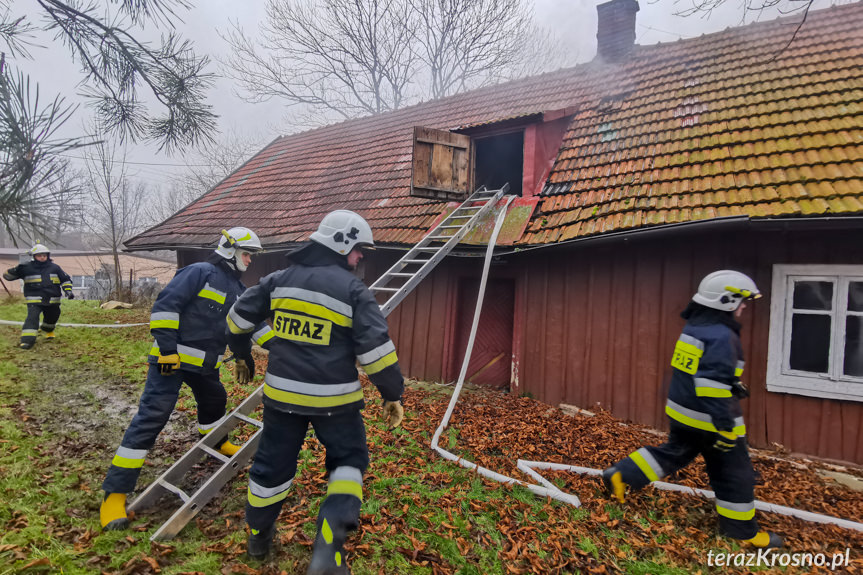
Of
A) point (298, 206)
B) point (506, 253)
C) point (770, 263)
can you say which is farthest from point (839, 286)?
point (298, 206)

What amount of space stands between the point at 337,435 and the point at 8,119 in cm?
251

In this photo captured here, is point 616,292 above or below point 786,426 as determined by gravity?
above

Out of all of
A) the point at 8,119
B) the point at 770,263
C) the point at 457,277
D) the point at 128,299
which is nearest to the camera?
the point at 8,119

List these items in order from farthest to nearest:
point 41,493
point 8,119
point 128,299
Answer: point 128,299 < point 41,493 < point 8,119

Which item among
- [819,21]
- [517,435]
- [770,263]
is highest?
[819,21]

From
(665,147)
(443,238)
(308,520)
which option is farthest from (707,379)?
(665,147)

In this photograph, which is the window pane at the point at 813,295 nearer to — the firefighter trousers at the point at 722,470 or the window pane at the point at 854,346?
the window pane at the point at 854,346

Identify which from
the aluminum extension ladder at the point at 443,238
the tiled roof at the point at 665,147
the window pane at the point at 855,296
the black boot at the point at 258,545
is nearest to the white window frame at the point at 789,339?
the window pane at the point at 855,296

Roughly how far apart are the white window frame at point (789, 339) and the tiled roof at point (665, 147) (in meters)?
0.79

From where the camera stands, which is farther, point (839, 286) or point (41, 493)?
point (839, 286)

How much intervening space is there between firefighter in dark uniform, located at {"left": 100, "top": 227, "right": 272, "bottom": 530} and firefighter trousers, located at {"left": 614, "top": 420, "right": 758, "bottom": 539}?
11.2 feet

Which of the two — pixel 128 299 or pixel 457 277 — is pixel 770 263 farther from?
pixel 128 299

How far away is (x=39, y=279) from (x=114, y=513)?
8.04 meters

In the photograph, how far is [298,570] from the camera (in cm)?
269
